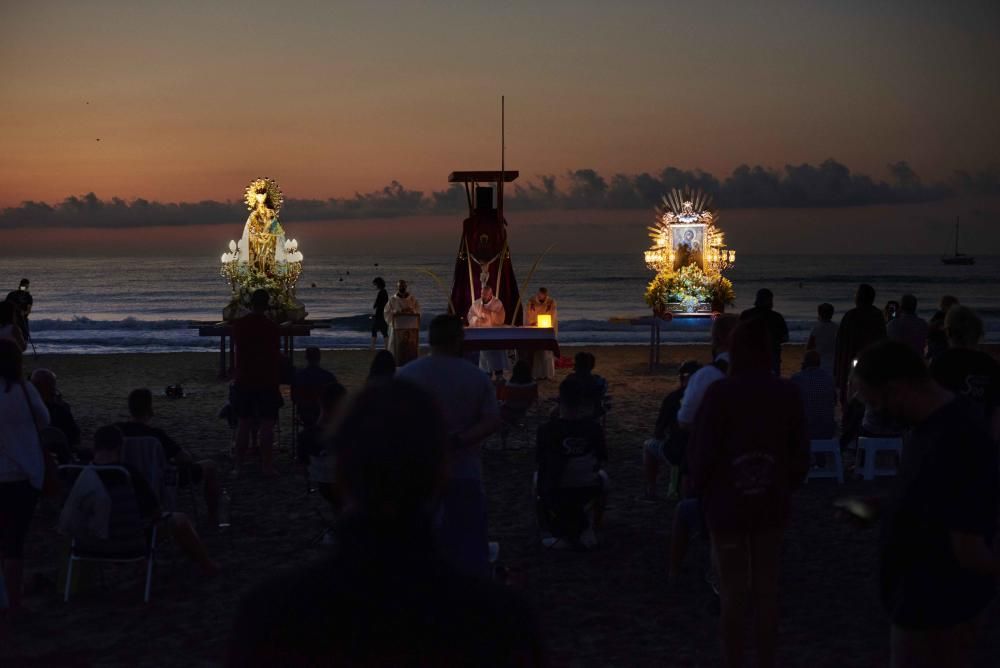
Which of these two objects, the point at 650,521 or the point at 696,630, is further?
the point at 650,521

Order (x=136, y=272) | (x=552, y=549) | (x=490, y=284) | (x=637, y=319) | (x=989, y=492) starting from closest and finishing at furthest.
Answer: (x=989, y=492) → (x=552, y=549) → (x=490, y=284) → (x=637, y=319) → (x=136, y=272)

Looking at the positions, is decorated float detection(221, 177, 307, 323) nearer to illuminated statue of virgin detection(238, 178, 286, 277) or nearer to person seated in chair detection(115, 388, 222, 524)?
illuminated statue of virgin detection(238, 178, 286, 277)

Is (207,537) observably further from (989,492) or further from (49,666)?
(989,492)

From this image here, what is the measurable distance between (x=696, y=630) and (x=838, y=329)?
6650 mm

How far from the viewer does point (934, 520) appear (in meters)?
3.22

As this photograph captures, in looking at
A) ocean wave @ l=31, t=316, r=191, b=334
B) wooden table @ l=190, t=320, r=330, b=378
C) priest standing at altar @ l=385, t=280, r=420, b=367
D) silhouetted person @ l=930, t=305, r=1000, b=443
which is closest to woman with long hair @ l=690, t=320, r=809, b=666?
silhouetted person @ l=930, t=305, r=1000, b=443

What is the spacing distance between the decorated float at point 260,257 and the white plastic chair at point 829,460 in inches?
350

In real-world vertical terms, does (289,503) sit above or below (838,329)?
below

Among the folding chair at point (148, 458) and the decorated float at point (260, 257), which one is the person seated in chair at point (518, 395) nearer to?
the folding chair at point (148, 458)

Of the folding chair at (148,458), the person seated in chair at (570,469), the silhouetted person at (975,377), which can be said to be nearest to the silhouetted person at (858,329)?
the person seated in chair at (570,469)

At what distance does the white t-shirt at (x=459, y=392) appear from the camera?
507 centimetres

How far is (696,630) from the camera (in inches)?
229

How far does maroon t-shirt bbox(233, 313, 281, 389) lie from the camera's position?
31.1ft

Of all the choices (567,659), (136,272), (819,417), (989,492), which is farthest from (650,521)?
(136,272)
